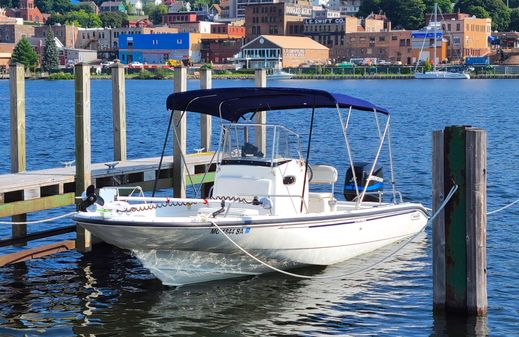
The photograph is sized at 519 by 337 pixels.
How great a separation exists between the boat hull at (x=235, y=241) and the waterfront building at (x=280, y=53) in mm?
166337

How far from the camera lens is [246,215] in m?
17.6

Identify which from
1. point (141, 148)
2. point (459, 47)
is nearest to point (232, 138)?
point (141, 148)

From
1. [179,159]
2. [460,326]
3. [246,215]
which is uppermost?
[179,159]

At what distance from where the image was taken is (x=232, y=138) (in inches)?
751

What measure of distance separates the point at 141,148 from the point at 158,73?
5626 inches

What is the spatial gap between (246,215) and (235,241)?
1.84ft

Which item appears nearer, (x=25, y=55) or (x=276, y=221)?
(x=276, y=221)

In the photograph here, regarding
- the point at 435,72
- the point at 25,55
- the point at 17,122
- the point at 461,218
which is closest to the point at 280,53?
the point at 435,72

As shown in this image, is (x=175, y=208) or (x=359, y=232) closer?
(x=175, y=208)

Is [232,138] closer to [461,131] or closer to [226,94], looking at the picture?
[226,94]

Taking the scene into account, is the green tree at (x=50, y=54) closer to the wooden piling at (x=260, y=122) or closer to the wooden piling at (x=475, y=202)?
the wooden piling at (x=260, y=122)

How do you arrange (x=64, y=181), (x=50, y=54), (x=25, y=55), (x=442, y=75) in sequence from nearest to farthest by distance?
(x=64, y=181)
(x=442, y=75)
(x=25, y=55)
(x=50, y=54)

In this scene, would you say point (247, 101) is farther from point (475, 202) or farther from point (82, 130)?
point (475, 202)

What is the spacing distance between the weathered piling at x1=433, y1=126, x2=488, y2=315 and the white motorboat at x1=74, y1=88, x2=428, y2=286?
3611 mm
